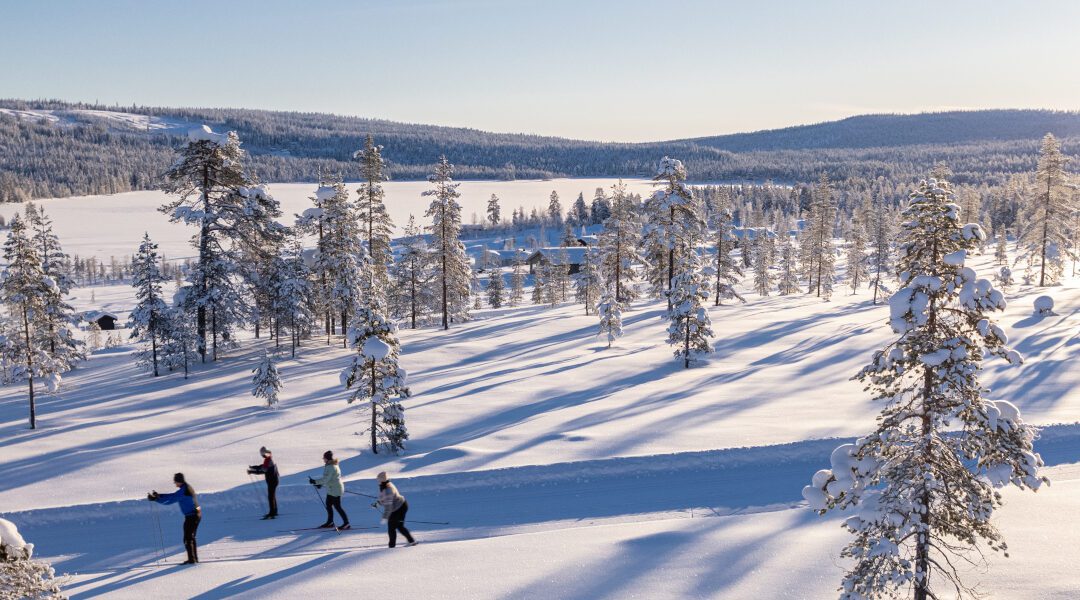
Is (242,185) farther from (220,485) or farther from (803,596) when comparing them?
(803,596)

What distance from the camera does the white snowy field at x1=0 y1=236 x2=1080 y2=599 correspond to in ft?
36.5

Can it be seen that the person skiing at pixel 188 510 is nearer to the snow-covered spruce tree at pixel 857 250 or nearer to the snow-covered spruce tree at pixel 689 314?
the snow-covered spruce tree at pixel 689 314

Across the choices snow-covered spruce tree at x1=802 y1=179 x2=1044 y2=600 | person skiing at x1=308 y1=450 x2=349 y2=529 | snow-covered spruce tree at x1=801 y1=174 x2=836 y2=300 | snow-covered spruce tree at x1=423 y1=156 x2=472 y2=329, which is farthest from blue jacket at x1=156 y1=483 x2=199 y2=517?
snow-covered spruce tree at x1=801 y1=174 x2=836 y2=300

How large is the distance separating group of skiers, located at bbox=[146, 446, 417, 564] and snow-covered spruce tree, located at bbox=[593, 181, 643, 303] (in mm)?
36785

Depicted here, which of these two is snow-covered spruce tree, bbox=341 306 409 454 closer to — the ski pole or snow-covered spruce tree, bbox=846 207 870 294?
the ski pole

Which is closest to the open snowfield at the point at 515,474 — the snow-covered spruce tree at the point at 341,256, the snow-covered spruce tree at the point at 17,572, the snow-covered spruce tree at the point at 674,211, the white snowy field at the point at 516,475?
the white snowy field at the point at 516,475

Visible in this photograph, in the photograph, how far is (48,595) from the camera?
6.61 meters

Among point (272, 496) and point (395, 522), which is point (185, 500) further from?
point (395, 522)

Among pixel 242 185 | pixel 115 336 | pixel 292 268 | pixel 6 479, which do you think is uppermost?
pixel 242 185

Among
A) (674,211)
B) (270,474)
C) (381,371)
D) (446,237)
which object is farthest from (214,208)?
(674,211)

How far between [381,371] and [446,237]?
24.8 m

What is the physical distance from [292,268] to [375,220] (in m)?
8.60

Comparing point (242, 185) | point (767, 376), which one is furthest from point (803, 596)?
point (242, 185)

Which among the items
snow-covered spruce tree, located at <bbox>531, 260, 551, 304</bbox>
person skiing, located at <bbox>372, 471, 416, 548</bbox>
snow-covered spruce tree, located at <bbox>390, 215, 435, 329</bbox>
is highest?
snow-covered spruce tree, located at <bbox>390, 215, 435, 329</bbox>
